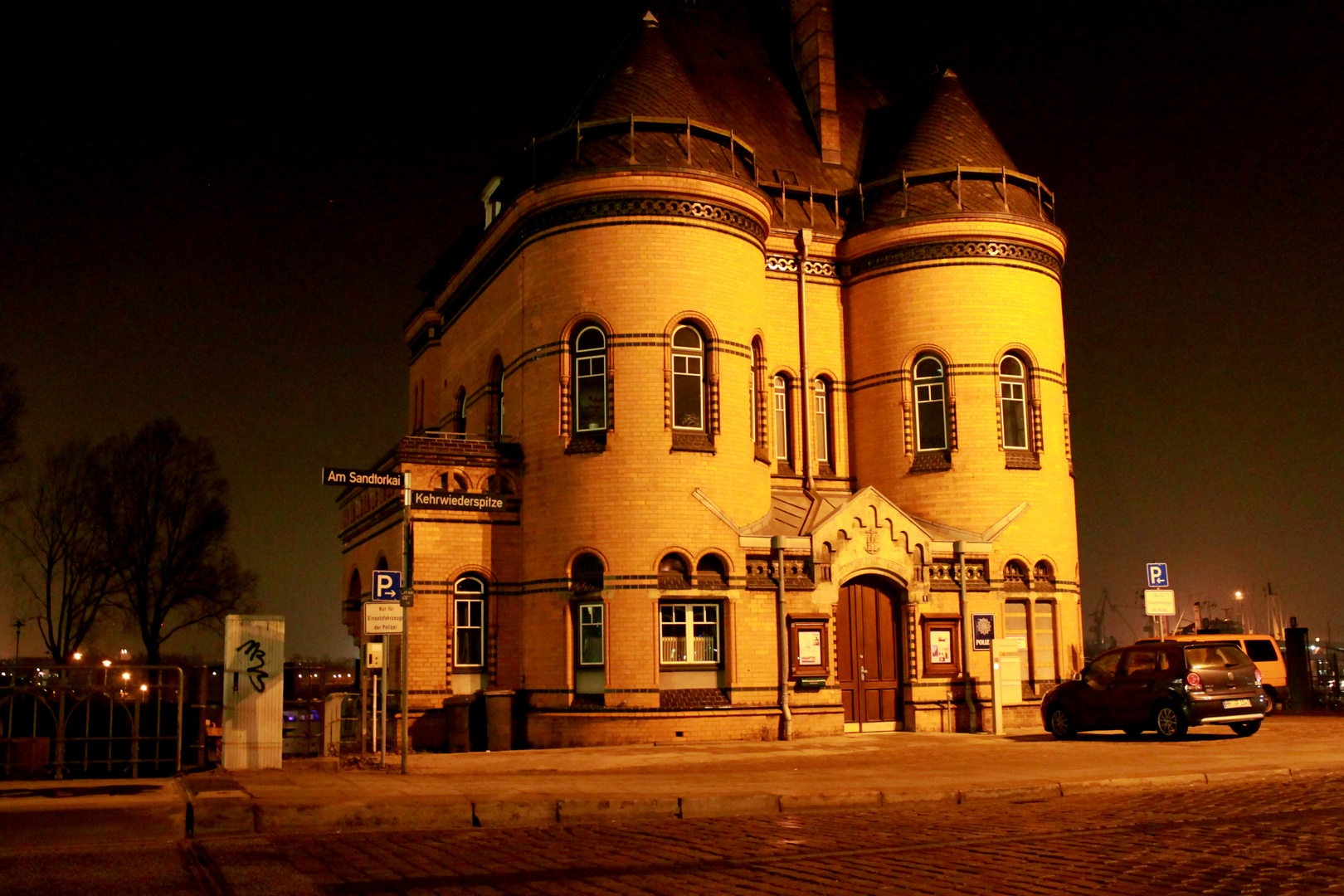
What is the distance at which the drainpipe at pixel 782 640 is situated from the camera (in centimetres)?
2427

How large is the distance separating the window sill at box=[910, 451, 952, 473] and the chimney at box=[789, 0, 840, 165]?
321 inches

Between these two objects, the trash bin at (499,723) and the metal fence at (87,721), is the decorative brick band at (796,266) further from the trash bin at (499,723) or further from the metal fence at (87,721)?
the metal fence at (87,721)

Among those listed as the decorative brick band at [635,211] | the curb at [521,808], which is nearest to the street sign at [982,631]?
the decorative brick band at [635,211]

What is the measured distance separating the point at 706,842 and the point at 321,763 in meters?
7.70

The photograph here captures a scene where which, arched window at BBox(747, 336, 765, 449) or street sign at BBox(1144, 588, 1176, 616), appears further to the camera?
arched window at BBox(747, 336, 765, 449)

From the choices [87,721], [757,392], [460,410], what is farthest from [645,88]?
[87,721]

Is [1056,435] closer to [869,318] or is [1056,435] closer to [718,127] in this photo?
[869,318]

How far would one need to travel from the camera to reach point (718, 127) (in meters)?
26.2

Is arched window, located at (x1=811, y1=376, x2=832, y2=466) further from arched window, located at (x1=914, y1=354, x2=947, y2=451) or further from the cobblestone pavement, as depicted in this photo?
the cobblestone pavement

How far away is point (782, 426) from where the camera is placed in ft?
93.6

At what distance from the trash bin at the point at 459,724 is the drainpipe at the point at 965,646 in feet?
31.4

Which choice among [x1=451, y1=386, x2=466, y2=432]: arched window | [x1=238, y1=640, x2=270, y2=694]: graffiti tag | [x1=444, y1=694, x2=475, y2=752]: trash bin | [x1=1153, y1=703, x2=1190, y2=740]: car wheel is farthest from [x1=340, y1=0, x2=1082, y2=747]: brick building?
[x1=238, y1=640, x2=270, y2=694]: graffiti tag

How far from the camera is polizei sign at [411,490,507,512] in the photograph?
17.8 m

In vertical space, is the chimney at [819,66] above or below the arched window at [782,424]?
above
